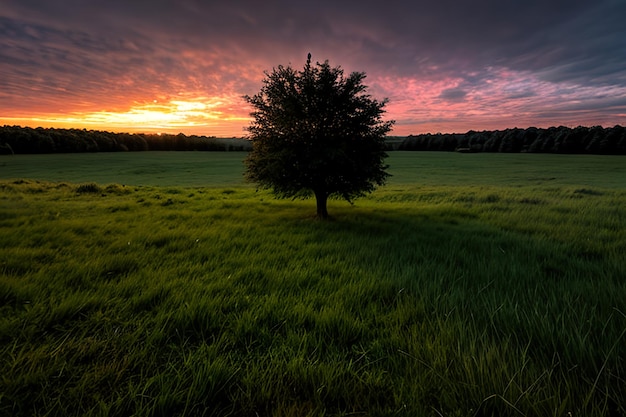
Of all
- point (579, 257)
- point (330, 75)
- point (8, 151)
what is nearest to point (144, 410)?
point (579, 257)

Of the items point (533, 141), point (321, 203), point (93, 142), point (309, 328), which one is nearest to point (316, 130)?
point (321, 203)

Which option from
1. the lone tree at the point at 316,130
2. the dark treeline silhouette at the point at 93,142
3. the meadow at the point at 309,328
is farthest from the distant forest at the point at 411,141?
the meadow at the point at 309,328

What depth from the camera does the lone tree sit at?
8.98m

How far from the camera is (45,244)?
5531 mm

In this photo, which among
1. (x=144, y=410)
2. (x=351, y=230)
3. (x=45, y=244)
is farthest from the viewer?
(x=351, y=230)

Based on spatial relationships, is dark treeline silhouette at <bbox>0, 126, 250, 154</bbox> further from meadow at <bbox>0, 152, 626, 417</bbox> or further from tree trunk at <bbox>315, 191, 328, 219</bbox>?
meadow at <bbox>0, 152, 626, 417</bbox>

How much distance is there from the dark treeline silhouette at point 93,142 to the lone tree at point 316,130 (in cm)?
3783

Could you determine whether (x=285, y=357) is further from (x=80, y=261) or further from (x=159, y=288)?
(x=80, y=261)

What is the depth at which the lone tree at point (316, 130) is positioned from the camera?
29.5ft

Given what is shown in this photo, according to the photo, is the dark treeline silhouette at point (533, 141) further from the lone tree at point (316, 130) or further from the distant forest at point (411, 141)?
the lone tree at point (316, 130)

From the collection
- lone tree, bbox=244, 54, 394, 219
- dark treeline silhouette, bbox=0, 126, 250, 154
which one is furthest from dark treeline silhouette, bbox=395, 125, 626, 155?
lone tree, bbox=244, 54, 394, 219

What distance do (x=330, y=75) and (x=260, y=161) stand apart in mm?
3871

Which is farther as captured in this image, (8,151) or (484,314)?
(8,151)

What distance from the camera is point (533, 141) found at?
76562 millimetres
